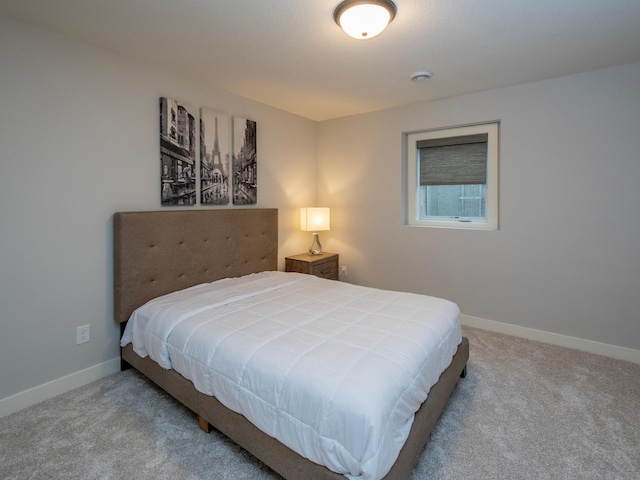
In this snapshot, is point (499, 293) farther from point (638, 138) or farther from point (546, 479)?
point (546, 479)

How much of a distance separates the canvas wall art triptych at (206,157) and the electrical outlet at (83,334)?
1.05 m

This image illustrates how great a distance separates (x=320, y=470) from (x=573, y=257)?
2758 millimetres

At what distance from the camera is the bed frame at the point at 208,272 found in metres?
1.42

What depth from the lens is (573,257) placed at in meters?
2.78

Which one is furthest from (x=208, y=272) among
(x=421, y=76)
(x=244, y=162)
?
Result: (x=421, y=76)

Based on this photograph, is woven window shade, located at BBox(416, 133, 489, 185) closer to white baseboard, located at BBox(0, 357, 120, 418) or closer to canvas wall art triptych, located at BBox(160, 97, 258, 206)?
canvas wall art triptych, located at BBox(160, 97, 258, 206)

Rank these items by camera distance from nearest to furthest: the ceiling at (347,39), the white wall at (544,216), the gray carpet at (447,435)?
the gray carpet at (447,435) → the ceiling at (347,39) → the white wall at (544,216)

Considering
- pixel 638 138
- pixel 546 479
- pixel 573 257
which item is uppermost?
pixel 638 138

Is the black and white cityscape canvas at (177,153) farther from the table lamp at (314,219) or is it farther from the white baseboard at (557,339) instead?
the white baseboard at (557,339)

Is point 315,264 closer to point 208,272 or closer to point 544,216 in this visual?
point 208,272

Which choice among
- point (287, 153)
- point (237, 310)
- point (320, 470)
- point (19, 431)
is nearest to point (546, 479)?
point (320, 470)

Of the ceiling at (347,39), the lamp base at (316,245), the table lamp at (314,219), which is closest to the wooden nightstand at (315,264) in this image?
the lamp base at (316,245)

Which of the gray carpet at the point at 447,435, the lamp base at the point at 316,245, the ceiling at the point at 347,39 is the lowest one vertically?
the gray carpet at the point at 447,435

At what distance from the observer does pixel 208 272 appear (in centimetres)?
285
